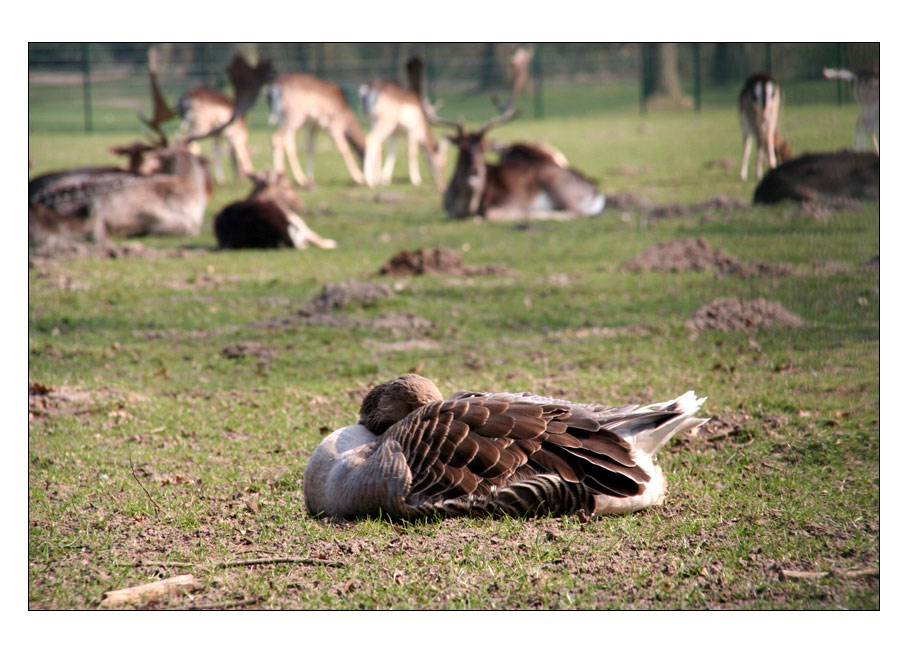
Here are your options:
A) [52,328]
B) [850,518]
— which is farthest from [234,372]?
[850,518]

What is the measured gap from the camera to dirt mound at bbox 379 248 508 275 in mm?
11344

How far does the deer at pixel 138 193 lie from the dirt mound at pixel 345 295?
5278 mm

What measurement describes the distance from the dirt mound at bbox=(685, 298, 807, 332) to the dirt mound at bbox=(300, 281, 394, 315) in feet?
11.1

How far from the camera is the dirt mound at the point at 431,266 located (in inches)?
447

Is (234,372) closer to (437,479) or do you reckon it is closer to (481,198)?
(437,479)

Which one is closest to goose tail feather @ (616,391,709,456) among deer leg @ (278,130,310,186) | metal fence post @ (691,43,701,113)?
metal fence post @ (691,43,701,113)

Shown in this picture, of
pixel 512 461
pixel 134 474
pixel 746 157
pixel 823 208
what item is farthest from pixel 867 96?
pixel 746 157

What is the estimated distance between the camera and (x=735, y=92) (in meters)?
9.05

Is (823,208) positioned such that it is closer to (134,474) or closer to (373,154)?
(134,474)

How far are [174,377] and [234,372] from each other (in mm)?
492

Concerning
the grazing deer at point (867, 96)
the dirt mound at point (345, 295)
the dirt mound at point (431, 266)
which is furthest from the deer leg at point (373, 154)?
the grazing deer at point (867, 96)

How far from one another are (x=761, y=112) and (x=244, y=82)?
10.5 metres

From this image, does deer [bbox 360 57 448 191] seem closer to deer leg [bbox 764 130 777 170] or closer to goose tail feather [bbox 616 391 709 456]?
deer leg [bbox 764 130 777 170]

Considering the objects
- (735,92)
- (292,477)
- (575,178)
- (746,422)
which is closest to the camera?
(292,477)
